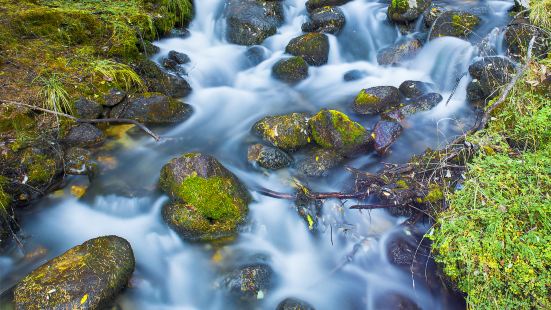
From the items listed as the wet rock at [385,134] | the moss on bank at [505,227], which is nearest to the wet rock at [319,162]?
the wet rock at [385,134]

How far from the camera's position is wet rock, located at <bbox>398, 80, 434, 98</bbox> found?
22.2ft

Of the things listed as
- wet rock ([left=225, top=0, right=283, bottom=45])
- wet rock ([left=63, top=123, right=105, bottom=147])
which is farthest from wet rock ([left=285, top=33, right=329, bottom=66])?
wet rock ([left=63, top=123, right=105, bottom=147])

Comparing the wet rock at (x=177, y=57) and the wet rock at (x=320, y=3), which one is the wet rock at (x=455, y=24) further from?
the wet rock at (x=177, y=57)

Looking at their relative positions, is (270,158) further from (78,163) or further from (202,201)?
(78,163)

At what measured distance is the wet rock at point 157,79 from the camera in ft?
21.3

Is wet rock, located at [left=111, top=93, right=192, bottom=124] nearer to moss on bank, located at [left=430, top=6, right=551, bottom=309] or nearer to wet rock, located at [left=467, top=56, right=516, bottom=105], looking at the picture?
moss on bank, located at [left=430, top=6, right=551, bottom=309]

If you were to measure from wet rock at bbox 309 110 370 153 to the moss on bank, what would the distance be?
1.92 metres

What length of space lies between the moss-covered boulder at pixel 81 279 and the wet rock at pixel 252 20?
238 inches

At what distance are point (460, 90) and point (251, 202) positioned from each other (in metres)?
4.49

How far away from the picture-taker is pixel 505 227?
9.45ft

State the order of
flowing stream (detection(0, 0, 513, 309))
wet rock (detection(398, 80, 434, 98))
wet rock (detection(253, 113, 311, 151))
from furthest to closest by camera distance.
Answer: wet rock (detection(398, 80, 434, 98))
wet rock (detection(253, 113, 311, 151))
flowing stream (detection(0, 0, 513, 309))

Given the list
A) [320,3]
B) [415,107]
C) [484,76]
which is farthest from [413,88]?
[320,3]

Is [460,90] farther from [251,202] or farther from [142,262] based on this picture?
[142,262]

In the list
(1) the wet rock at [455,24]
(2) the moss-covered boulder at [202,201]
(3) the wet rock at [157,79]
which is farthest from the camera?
(1) the wet rock at [455,24]
